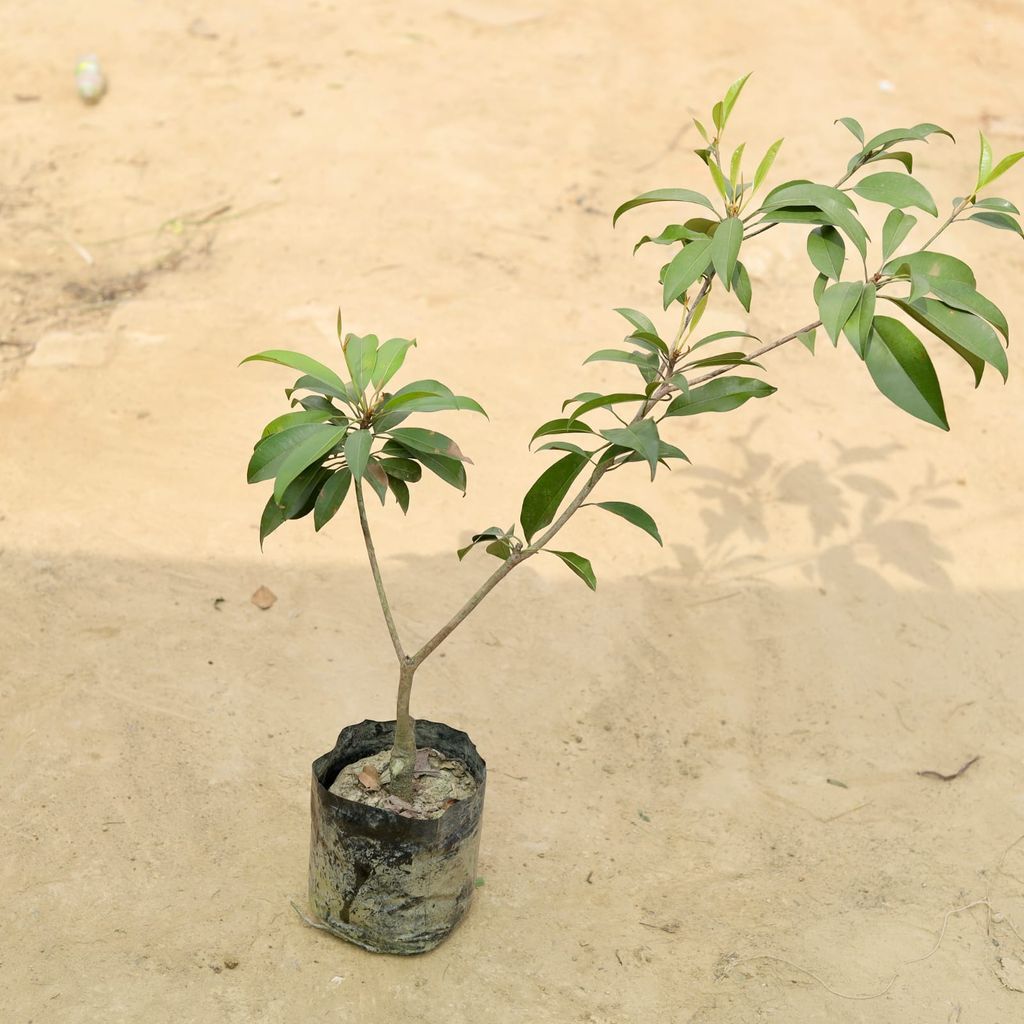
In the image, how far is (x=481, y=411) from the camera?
75.8 inches

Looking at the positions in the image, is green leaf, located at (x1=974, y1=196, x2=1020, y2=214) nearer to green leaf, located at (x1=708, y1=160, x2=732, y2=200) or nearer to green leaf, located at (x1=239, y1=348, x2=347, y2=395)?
green leaf, located at (x1=708, y1=160, x2=732, y2=200)

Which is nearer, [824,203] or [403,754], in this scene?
[824,203]

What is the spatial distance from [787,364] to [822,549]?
3.14ft

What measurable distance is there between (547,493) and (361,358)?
41 cm

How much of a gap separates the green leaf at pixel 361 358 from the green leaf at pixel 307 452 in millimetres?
127

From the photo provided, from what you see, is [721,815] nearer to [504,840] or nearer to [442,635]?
[504,840]

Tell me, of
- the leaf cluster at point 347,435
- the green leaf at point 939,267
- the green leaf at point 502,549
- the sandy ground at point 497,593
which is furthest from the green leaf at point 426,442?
the sandy ground at point 497,593

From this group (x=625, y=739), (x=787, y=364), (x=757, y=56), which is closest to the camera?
(x=625, y=739)

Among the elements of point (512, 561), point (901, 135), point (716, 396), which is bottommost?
point (512, 561)

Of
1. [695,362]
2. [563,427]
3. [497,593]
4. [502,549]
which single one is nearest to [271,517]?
[502,549]

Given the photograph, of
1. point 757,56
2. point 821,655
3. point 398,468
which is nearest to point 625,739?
point 821,655

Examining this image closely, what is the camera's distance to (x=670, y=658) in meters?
3.43

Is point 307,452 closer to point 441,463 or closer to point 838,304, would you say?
point 441,463

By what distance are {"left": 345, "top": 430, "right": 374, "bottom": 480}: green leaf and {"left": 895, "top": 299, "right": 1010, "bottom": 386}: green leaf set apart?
32.7 inches
